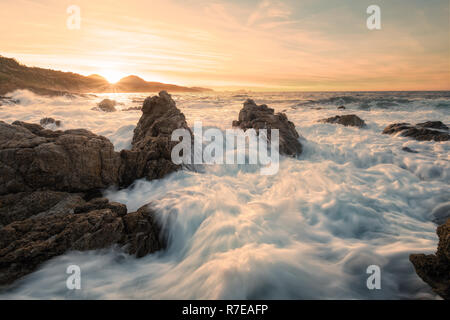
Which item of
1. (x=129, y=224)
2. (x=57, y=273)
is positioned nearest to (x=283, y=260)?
(x=129, y=224)

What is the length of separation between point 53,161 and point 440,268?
603 centimetres

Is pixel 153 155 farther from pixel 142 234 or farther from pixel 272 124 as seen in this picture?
pixel 272 124

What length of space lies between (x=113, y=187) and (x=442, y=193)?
8.08m

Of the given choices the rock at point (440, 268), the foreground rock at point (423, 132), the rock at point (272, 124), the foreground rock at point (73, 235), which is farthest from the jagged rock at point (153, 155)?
the foreground rock at point (423, 132)

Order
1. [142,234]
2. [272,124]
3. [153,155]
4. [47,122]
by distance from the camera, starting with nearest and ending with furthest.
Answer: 1. [142,234]
2. [153,155]
3. [272,124]
4. [47,122]

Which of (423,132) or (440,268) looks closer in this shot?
(440,268)

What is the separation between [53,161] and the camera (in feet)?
13.5

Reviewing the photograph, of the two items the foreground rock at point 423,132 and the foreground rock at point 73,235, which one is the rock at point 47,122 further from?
the foreground rock at point 423,132

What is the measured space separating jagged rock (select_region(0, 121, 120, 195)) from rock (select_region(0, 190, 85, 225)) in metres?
0.22

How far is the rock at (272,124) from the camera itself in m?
8.88

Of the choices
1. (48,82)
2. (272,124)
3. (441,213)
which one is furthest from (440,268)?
(48,82)

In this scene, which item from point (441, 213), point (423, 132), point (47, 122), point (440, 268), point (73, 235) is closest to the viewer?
point (440, 268)

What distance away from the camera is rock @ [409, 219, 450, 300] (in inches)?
86.4

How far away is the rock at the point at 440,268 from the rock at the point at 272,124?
6223mm
